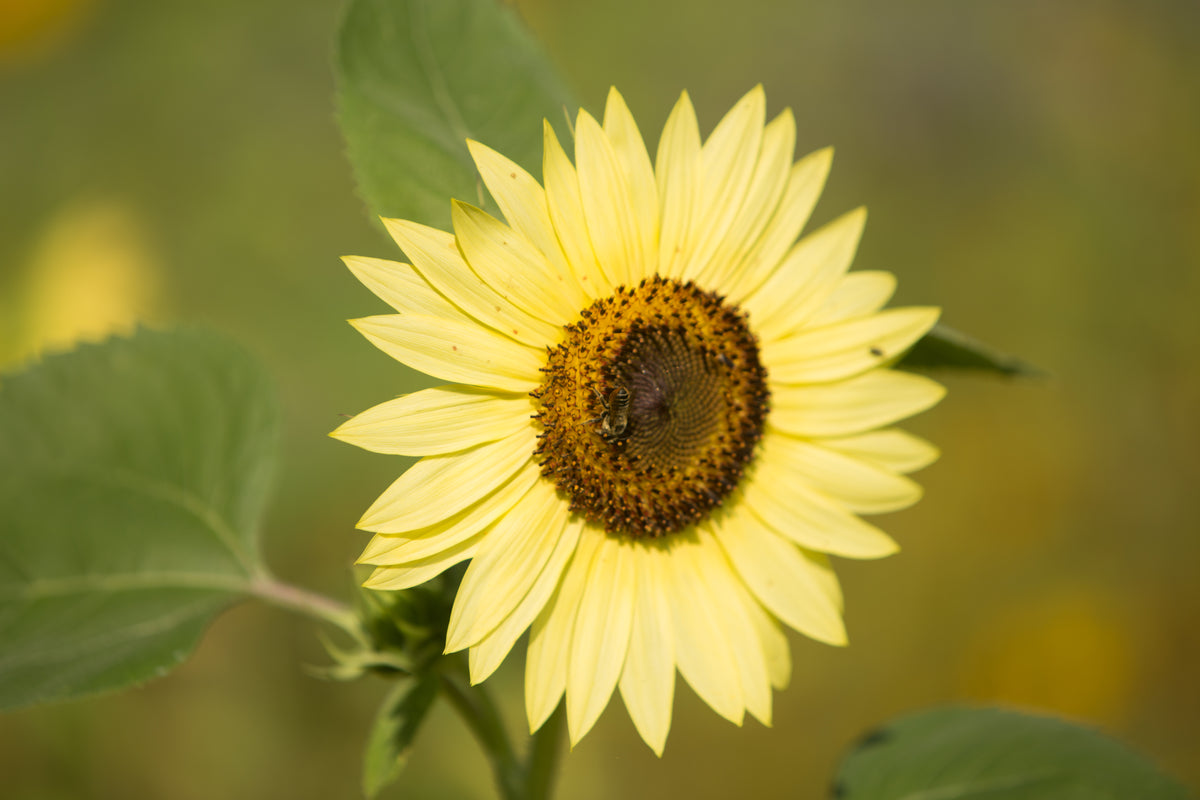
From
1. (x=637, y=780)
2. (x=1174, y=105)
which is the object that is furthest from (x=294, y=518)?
(x=1174, y=105)

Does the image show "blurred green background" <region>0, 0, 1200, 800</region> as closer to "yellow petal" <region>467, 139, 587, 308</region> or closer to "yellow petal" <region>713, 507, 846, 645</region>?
"yellow petal" <region>713, 507, 846, 645</region>

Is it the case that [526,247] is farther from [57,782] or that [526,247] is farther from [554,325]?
[57,782]

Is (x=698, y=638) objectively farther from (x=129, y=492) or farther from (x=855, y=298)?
(x=129, y=492)

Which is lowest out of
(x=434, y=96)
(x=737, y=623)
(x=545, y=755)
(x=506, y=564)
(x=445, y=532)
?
(x=545, y=755)

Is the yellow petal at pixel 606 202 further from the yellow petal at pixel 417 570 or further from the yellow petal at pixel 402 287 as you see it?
the yellow petal at pixel 417 570

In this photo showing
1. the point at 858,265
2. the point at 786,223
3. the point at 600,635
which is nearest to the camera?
the point at 600,635

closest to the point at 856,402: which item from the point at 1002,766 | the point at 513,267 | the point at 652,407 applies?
the point at 652,407

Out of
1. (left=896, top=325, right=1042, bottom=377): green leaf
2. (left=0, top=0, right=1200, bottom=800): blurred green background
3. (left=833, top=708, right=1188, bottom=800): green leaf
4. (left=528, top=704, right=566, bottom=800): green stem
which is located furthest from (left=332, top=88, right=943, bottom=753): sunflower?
(left=0, top=0, right=1200, bottom=800): blurred green background
